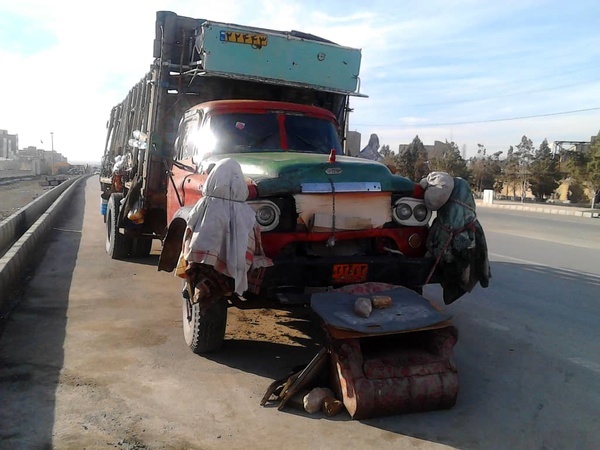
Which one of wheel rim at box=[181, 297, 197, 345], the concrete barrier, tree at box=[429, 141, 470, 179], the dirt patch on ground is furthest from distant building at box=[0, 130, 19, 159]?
wheel rim at box=[181, 297, 197, 345]

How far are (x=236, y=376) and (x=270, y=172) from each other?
1.68 metres

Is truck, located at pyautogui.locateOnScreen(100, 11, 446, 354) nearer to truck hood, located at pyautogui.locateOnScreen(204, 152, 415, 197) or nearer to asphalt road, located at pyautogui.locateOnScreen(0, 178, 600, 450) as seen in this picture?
truck hood, located at pyautogui.locateOnScreen(204, 152, 415, 197)

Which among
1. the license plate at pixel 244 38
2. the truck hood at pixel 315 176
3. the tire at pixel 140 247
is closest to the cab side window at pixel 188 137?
the license plate at pixel 244 38

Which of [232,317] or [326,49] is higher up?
[326,49]

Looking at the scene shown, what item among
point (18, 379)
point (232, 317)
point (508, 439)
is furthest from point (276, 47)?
point (508, 439)

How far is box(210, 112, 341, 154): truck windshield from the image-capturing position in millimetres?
6121

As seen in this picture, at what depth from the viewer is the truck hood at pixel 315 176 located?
4652mm

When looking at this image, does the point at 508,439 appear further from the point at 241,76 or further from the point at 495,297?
the point at 241,76

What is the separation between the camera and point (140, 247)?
10.2 meters

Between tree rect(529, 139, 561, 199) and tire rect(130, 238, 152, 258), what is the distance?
41.5 metres

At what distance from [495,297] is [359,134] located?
2930 mm

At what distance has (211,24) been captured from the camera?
7539 mm

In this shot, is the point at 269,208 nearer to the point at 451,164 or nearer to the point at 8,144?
the point at 451,164

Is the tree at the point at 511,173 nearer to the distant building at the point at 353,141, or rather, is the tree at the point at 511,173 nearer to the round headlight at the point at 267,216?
the distant building at the point at 353,141
